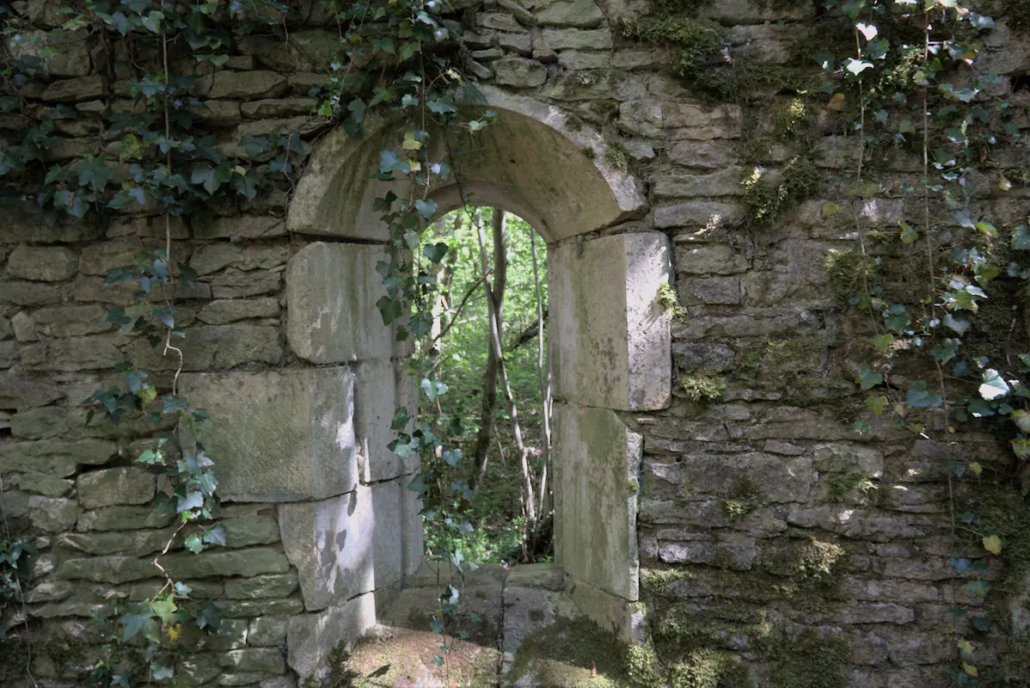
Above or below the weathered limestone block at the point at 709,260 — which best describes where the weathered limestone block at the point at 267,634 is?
below

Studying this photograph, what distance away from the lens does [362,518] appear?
2654 millimetres

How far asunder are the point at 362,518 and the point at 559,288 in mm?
1283

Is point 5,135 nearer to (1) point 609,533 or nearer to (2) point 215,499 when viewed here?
(2) point 215,499

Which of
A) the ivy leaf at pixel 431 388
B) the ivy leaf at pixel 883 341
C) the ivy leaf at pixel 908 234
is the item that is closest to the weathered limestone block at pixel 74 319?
the ivy leaf at pixel 431 388

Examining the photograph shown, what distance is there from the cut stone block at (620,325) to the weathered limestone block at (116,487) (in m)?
1.71

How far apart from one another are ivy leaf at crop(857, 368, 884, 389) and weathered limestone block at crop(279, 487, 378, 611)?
1.97m

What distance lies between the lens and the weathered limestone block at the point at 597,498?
2438mm

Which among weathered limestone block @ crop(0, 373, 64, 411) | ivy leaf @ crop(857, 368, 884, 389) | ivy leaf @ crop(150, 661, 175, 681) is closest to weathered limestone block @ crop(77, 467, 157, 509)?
weathered limestone block @ crop(0, 373, 64, 411)

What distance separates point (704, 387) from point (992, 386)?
957 millimetres

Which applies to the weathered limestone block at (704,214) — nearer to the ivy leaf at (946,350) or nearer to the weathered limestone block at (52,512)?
the ivy leaf at (946,350)

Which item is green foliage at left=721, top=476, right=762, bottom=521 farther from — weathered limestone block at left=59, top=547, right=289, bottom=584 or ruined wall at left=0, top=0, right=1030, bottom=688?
weathered limestone block at left=59, top=547, right=289, bottom=584

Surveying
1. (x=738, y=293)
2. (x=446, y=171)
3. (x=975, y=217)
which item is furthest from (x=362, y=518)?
(x=975, y=217)

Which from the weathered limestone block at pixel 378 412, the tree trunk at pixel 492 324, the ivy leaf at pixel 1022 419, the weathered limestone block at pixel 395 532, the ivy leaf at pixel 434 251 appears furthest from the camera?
the tree trunk at pixel 492 324

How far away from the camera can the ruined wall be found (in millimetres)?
2348
